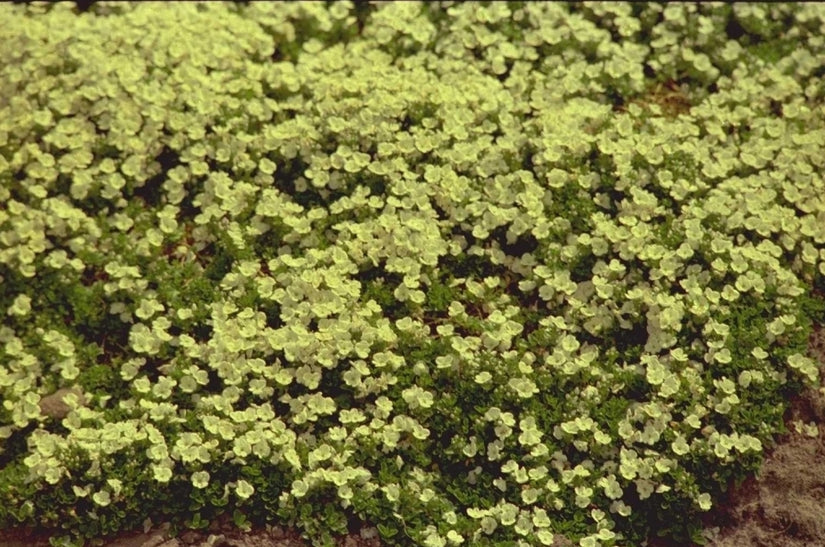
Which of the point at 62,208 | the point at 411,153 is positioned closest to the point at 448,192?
the point at 411,153

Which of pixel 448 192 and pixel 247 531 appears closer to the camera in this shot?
pixel 247 531

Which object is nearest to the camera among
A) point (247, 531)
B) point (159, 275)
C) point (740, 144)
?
point (247, 531)

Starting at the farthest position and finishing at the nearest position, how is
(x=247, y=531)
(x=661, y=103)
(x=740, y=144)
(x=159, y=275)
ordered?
(x=661, y=103) < (x=740, y=144) < (x=159, y=275) < (x=247, y=531)

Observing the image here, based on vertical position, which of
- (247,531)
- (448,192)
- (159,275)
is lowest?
(247,531)

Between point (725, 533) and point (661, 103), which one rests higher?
point (661, 103)

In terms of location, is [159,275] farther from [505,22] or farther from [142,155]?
[505,22]

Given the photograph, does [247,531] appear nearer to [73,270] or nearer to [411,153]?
[73,270]
